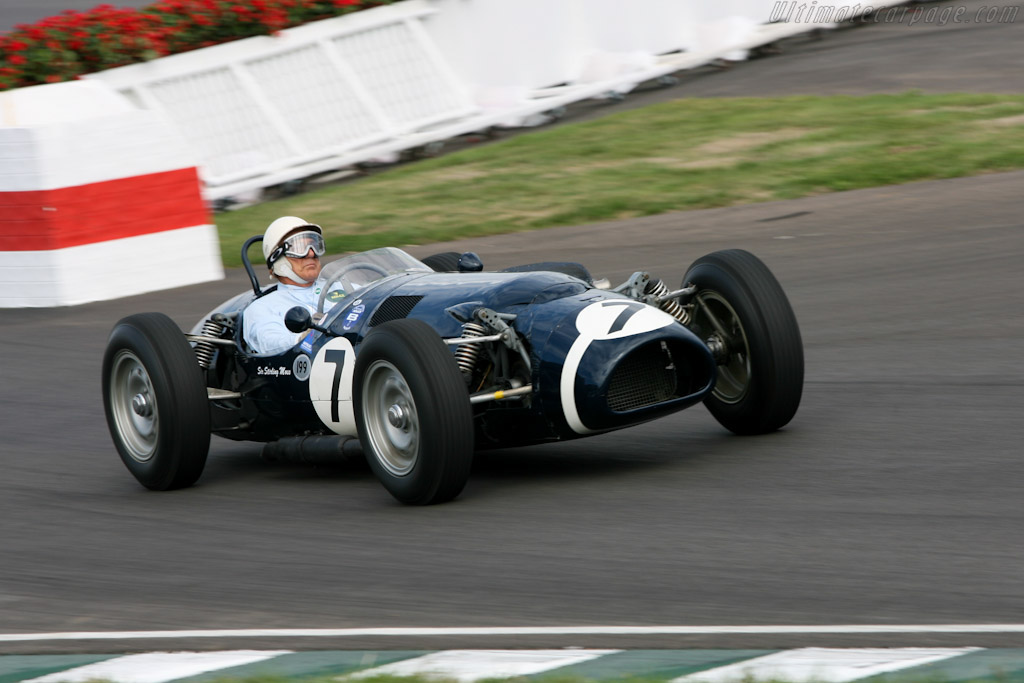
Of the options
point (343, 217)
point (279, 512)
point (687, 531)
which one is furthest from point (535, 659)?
point (343, 217)

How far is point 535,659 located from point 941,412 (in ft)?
11.2

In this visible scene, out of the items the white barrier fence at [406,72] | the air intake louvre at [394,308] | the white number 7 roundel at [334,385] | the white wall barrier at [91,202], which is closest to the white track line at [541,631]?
the white number 7 roundel at [334,385]

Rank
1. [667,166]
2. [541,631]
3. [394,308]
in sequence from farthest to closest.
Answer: [667,166]
[394,308]
[541,631]

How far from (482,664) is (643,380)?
2110 mm

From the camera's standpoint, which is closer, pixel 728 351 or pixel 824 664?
pixel 824 664

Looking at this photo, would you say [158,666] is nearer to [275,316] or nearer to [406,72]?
[275,316]

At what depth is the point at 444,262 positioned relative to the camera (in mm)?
7938

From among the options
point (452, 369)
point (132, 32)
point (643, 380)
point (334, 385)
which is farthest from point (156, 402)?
point (132, 32)

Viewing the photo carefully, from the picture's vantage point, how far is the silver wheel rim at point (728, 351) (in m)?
6.84

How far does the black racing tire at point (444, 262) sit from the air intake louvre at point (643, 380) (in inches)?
70.2

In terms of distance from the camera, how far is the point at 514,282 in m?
6.62

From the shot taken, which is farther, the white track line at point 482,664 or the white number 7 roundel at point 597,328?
the white number 7 roundel at point 597,328

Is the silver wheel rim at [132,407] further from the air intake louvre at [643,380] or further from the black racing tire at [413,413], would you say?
the air intake louvre at [643,380]

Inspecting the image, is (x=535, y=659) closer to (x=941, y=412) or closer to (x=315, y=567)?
(x=315, y=567)
